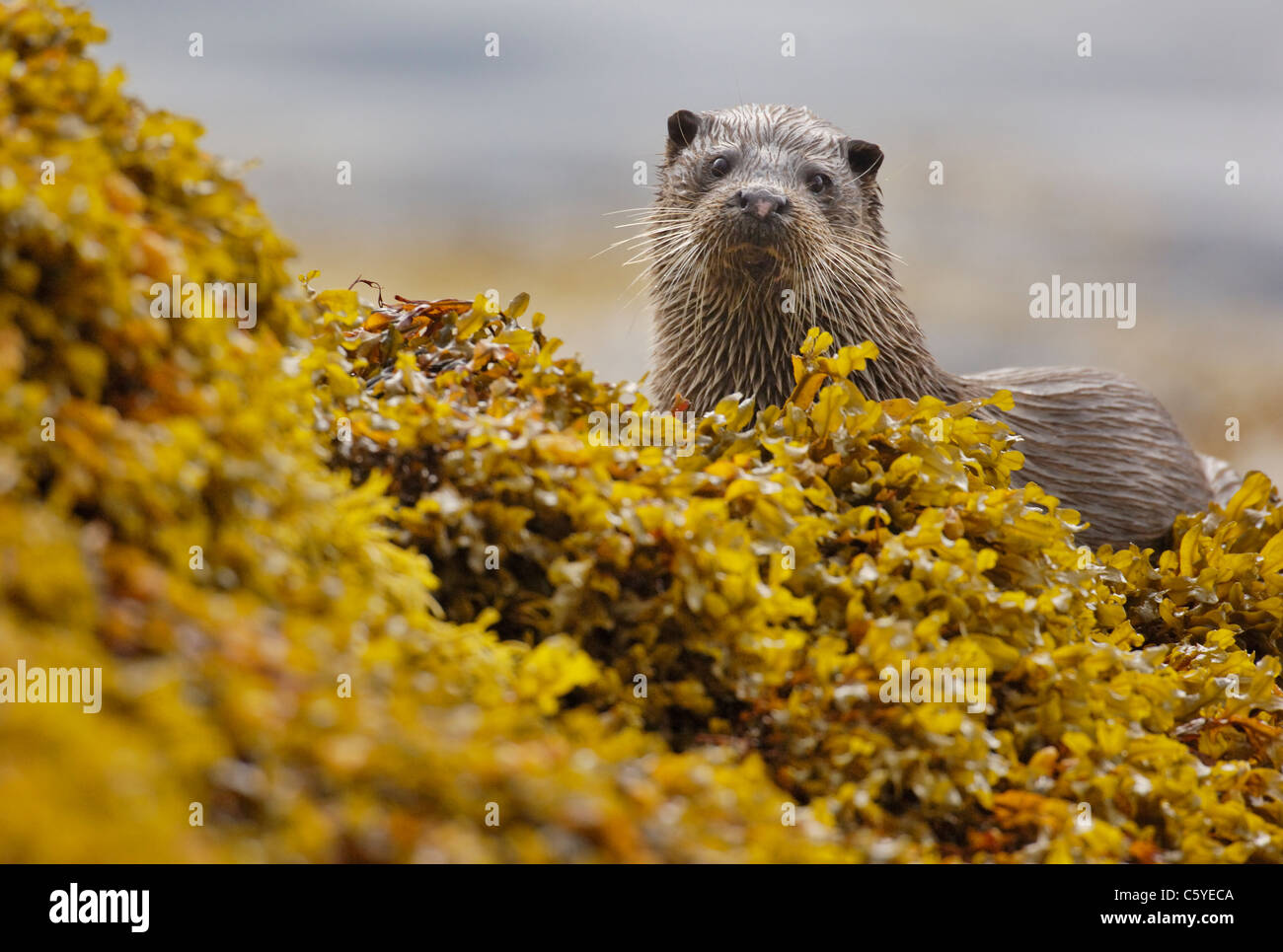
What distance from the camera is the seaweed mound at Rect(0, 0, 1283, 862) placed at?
3.79ft

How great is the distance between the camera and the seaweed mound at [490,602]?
1.16m

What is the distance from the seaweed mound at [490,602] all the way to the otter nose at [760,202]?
55.4 inches

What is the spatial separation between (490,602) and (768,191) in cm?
248
